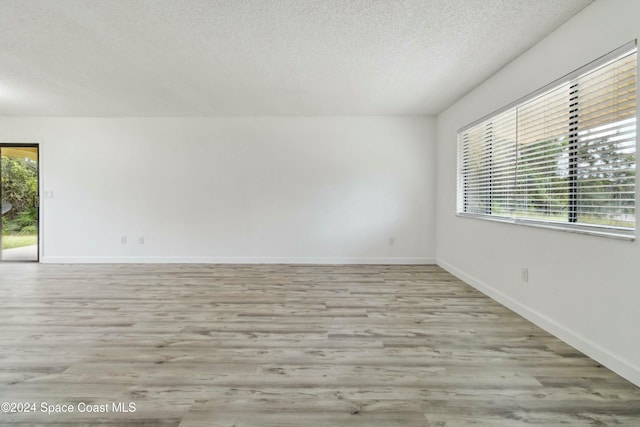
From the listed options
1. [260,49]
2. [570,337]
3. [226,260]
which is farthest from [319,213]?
[570,337]

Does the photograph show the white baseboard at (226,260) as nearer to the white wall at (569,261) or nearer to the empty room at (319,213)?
the empty room at (319,213)

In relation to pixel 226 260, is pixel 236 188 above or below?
above

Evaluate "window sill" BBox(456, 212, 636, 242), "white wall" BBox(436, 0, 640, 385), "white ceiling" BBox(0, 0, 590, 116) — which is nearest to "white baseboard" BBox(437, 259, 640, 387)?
"white wall" BBox(436, 0, 640, 385)

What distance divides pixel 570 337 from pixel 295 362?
2056 mm

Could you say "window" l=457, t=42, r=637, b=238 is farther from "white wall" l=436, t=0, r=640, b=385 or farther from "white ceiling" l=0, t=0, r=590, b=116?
"white ceiling" l=0, t=0, r=590, b=116

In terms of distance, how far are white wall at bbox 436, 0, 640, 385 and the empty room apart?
2 cm

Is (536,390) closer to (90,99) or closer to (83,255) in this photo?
(90,99)

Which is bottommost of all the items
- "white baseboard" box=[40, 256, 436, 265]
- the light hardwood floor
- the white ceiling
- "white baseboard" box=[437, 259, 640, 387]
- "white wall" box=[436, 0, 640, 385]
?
the light hardwood floor

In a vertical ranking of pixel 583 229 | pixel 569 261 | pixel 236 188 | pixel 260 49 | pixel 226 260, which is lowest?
pixel 226 260

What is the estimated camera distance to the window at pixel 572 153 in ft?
6.11

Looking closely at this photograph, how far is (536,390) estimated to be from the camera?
1.66 metres

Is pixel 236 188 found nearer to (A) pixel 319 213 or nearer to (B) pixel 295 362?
(A) pixel 319 213

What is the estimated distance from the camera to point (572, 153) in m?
2.28

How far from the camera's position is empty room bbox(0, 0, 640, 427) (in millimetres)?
1715
